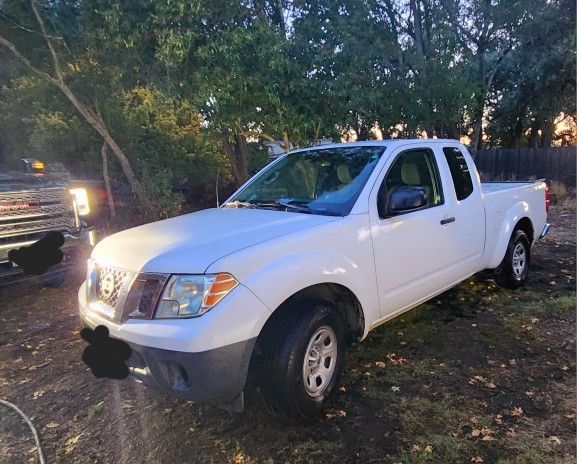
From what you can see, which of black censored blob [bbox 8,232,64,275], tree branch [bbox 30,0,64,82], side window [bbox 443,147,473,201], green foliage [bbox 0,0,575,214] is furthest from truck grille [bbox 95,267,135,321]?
tree branch [bbox 30,0,64,82]

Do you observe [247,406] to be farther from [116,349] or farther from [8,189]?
[8,189]

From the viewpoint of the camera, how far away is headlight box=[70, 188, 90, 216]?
5.79 meters

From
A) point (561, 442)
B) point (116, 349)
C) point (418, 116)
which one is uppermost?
point (418, 116)

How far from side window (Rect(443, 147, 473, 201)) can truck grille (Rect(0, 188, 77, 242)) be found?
4.35 metres

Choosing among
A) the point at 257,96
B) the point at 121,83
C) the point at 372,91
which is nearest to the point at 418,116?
the point at 372,91

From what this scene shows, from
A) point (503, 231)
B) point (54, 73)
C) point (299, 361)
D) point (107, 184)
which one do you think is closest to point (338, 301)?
point (299, 361)

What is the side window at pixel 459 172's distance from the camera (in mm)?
4367

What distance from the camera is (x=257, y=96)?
304 inches

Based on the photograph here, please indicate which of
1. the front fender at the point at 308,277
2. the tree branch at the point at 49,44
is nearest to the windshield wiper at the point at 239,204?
the front fender at the point at 308,277

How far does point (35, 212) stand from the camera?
5.29m

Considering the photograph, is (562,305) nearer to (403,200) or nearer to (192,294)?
(403,200)

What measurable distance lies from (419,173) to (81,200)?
4130mm

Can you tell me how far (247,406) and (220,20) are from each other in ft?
20.7

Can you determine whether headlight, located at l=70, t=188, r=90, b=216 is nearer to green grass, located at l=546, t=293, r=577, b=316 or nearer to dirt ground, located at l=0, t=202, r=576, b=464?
dirt ground, located at l=0, t=202, r=576, b=464
